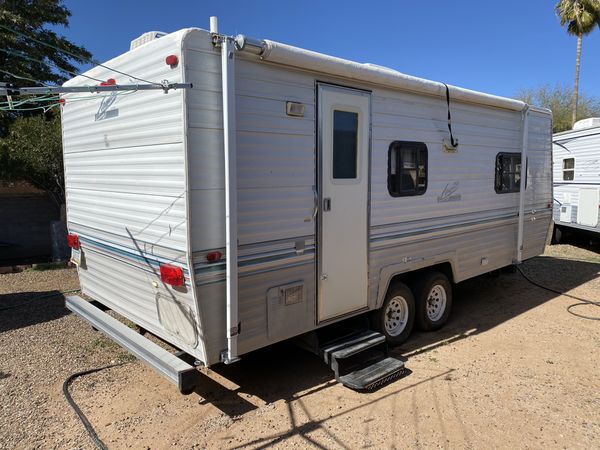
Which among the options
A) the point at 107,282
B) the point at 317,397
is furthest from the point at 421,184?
the point at 107,282

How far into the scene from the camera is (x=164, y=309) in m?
3.75

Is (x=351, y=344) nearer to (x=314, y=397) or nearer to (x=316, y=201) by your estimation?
(x=314, y=397)

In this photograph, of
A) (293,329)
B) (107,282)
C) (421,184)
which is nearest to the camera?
(293,329)

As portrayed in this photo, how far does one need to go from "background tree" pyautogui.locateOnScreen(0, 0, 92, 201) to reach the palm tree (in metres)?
20.5

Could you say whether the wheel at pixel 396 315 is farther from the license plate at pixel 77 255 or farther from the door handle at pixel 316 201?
the license plate at pixel 77 255

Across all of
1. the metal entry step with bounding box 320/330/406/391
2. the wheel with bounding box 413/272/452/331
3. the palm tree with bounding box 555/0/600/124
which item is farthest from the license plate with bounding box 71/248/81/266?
the palm tree with bounding box 555/0/600/124

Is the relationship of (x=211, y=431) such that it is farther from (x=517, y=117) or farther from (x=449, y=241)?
(x=517, y=117)

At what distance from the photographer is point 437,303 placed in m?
5.82

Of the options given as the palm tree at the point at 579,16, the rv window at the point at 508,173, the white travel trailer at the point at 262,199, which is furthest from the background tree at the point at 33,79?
the palm tree at the point at 579,16

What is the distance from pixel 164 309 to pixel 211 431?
1001 mm

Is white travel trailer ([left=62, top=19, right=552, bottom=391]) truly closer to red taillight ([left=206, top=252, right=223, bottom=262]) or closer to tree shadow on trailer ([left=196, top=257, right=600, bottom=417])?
red taillight ([left=206, top=252, right=223, bottom=262])

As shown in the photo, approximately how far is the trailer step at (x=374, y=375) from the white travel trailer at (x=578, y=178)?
8889 millimetres

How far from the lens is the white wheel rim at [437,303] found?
5.72 meters

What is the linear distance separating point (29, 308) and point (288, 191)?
4.69m
